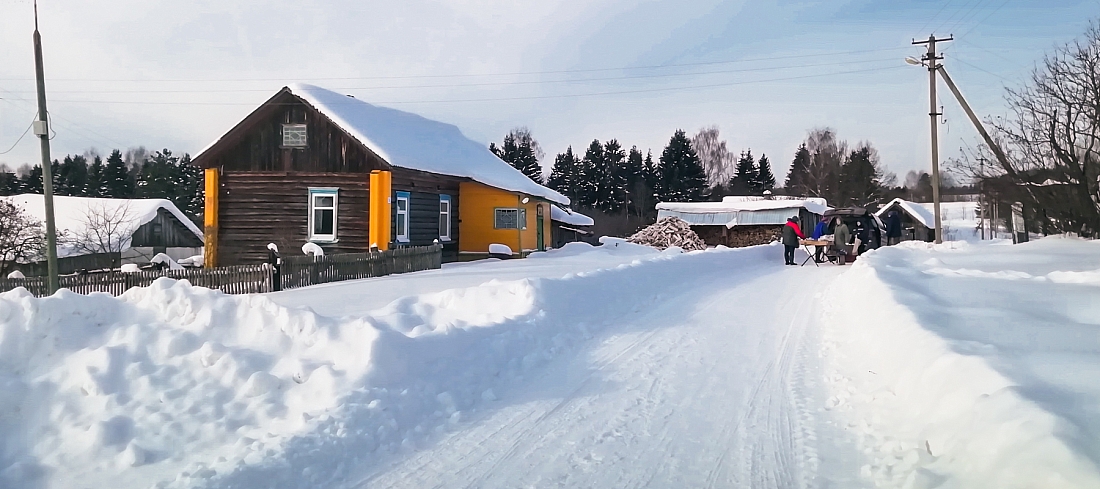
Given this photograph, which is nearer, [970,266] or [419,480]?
[419,480]

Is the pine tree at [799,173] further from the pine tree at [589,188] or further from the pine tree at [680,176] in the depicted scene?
the pine tree at [589,188]

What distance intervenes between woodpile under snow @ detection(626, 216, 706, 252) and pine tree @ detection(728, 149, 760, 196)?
131ft

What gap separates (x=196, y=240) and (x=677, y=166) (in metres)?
47.8

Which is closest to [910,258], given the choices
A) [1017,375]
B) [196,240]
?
[1017,375]

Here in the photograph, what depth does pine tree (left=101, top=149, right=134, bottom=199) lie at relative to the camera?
65688mm

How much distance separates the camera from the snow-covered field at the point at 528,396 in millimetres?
4512

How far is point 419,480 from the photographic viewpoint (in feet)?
15.0

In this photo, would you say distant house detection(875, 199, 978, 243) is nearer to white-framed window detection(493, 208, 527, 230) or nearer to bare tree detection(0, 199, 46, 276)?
white-framed window detection(493, 208, 527, 230)

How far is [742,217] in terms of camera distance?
166 feet

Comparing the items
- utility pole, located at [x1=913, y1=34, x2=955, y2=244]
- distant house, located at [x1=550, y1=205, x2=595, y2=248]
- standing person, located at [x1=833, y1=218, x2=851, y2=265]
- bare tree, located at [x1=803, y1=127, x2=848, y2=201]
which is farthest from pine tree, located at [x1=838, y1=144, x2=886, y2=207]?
standing person, located at [x1=833, y1=218, x2=851, y2=265]

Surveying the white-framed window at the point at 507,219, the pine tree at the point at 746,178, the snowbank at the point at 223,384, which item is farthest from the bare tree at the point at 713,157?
the snowbank at the point at 223,384

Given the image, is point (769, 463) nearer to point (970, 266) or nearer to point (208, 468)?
point (208, 468)

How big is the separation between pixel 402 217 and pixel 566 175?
56.2 meters

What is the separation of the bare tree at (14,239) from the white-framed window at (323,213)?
28.4 feet
